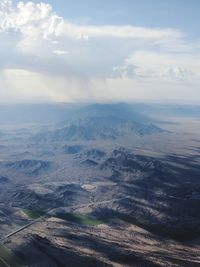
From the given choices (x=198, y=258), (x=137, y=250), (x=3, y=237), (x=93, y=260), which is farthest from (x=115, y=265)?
(x=3, y=237)

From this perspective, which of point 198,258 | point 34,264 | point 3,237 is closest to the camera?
point 34,264

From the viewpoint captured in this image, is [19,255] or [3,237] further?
[3,237]

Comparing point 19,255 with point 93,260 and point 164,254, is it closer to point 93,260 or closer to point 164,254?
point 93,260

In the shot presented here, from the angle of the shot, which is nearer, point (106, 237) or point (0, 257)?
point (0, 257)

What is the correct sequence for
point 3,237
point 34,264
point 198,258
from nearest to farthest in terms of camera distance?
point 34,264, point 198,258, point 3,237

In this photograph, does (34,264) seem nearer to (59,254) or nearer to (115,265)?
(59,254)

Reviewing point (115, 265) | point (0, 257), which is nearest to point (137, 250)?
point (115, 265)
